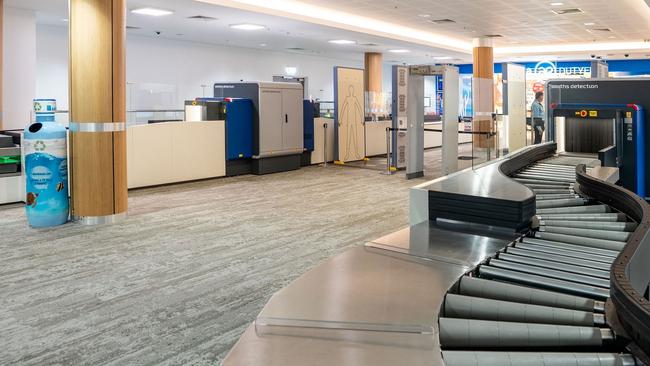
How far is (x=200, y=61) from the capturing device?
704 inches

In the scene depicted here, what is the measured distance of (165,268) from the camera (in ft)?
15.9

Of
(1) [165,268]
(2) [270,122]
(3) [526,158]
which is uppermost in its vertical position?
(2) [270,122]

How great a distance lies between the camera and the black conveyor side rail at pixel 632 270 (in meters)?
1.39

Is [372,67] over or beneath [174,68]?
over

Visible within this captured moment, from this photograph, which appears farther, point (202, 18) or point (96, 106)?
point (202, 18)

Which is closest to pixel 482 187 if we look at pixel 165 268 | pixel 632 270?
pixel 632 270

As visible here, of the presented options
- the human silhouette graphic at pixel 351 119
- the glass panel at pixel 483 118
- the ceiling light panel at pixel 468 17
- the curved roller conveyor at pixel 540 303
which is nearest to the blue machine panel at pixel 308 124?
the human silhouette graphic at pixel 351 119

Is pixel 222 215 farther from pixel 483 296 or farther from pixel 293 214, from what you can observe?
pixel 483 296

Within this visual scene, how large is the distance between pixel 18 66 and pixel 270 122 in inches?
190

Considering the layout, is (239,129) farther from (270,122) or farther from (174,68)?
(174,68)

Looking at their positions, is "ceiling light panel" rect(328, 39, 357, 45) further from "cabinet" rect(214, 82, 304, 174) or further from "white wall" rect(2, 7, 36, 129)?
"white wall" rect(2, 7, 36, 129)

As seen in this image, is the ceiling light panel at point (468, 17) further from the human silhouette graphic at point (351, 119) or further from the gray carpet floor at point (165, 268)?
the gray carpet floor at point (165, 268)

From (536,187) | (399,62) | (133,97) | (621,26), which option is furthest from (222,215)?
(399,62)

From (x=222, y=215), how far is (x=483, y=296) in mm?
5587
